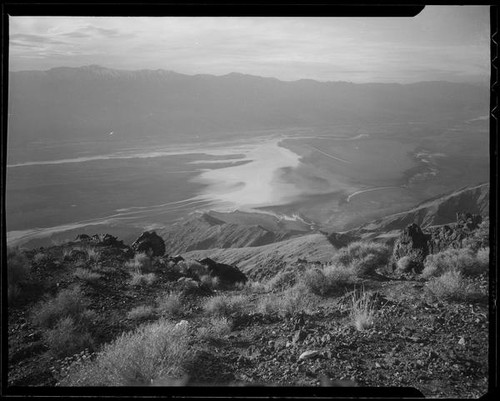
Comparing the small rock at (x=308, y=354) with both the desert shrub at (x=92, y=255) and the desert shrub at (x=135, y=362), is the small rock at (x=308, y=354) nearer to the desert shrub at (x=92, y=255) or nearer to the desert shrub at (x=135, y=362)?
the desert shrub at (x=135, y=362)

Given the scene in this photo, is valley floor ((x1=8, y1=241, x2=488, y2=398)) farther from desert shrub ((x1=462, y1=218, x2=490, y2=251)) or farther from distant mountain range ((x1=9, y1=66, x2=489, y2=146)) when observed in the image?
distant mountain range ((x1=9, y1=66, x2=489, y2=146))

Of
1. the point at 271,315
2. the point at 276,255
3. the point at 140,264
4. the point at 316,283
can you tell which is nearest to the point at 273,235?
the point at 276,255

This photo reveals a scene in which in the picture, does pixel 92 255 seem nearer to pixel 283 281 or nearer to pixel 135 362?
pixel 135 362

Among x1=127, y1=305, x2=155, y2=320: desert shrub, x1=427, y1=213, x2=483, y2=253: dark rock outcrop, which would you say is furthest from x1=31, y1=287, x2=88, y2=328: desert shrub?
x1=427, y1=213, x2=483, y2=253: dark rock outcrop

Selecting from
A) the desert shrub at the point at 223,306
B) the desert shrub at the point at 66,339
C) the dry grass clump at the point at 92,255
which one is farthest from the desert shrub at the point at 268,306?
the dry grass clump at the point at 92,255

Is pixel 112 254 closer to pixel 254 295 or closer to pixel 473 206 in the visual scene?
pixel 254 295
